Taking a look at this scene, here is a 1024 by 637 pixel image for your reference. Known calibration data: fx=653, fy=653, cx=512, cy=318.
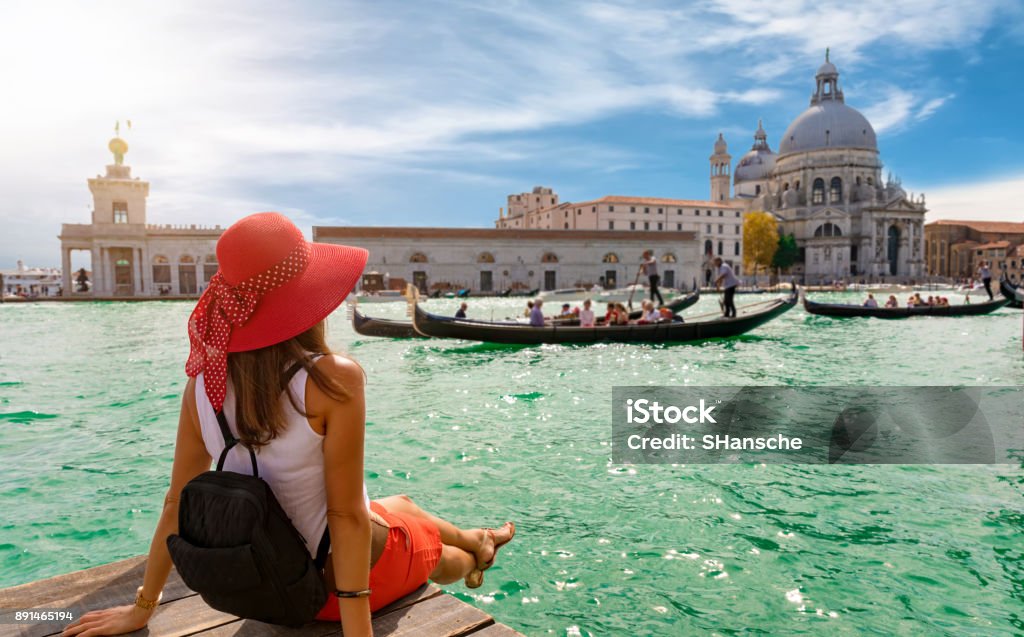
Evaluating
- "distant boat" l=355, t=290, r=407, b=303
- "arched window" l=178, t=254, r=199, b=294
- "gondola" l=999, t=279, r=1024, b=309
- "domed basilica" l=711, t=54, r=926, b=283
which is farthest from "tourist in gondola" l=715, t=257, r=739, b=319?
"domed basilica" l=711, t=54, r=926, b=283

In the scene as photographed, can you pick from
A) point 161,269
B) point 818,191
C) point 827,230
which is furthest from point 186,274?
point 818,191

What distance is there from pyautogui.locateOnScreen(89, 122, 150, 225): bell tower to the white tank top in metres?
52.1

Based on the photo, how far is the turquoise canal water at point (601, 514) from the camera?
11.0 feet

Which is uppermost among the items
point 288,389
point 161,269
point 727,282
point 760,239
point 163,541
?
point 760,239

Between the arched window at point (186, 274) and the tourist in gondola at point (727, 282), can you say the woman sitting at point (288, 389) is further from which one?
the arched window at point (186, 274)

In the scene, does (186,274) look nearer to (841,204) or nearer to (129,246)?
(129,246)

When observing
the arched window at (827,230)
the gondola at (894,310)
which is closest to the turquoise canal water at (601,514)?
the gondola at (894,310)

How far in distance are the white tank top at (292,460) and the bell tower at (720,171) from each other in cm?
9069

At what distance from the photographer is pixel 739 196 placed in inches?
3337

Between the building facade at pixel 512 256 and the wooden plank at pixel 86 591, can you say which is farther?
the building facade at pixel 512 256

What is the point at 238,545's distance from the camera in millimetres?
1425

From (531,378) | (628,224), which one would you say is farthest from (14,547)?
(628,224)

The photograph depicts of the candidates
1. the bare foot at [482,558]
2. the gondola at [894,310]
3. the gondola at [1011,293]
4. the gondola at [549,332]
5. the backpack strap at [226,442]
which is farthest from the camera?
the gondola at [1011,293]

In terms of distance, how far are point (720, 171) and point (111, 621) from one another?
304ft
